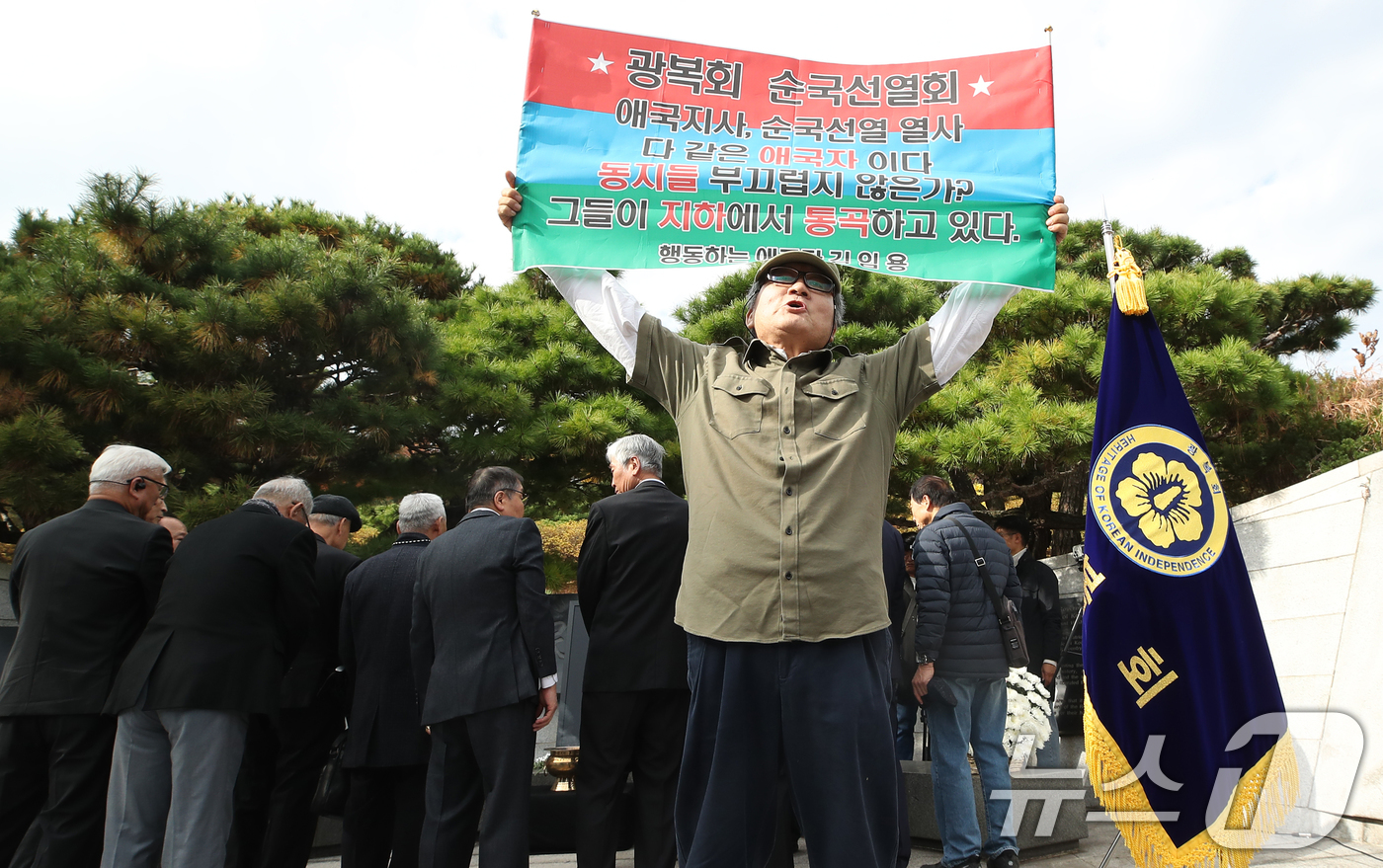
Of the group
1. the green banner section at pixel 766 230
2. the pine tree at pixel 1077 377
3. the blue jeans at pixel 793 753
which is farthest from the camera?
the pine tree at pixel 1077 377


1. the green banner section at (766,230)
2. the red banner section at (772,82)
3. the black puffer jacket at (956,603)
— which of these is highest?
the red banner section at (772,82)

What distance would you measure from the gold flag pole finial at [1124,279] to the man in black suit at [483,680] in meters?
2.40

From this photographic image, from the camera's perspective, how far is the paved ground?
3324 mm

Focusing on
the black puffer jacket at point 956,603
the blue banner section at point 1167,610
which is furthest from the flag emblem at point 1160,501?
the black puffer jacket at point 956,603

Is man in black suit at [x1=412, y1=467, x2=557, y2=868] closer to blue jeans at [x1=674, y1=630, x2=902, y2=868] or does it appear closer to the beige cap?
blue jeans at [x1=674, y1=630, x2=902, y2=868]

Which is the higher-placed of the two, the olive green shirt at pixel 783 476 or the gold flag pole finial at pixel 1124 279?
the gold flag pole finial at pixel 1124 279

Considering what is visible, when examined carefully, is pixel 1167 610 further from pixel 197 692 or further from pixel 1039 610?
pixel 197 692

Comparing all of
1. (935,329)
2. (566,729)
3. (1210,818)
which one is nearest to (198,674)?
(935,329)

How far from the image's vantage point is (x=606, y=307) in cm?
229

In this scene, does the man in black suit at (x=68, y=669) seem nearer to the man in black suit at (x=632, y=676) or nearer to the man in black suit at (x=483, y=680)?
the man in black suit at (x=483, y=680)

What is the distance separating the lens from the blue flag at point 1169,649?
9.21ft

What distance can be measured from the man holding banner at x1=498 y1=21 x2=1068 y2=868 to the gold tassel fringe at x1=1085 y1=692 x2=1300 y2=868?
1.49m

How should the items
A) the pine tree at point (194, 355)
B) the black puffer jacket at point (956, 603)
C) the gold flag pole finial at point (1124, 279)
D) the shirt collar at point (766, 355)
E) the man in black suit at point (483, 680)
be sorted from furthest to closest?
the pine tree at point (194, 355)
the black puffer jacket at point (956, 603)
the gold flag pole finial at point (1124, 279)
the man in black suit at point (483, 680)
the shirt collar at point (766, 355)

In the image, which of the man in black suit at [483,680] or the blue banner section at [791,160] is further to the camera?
the man in black suit at [483,680]
